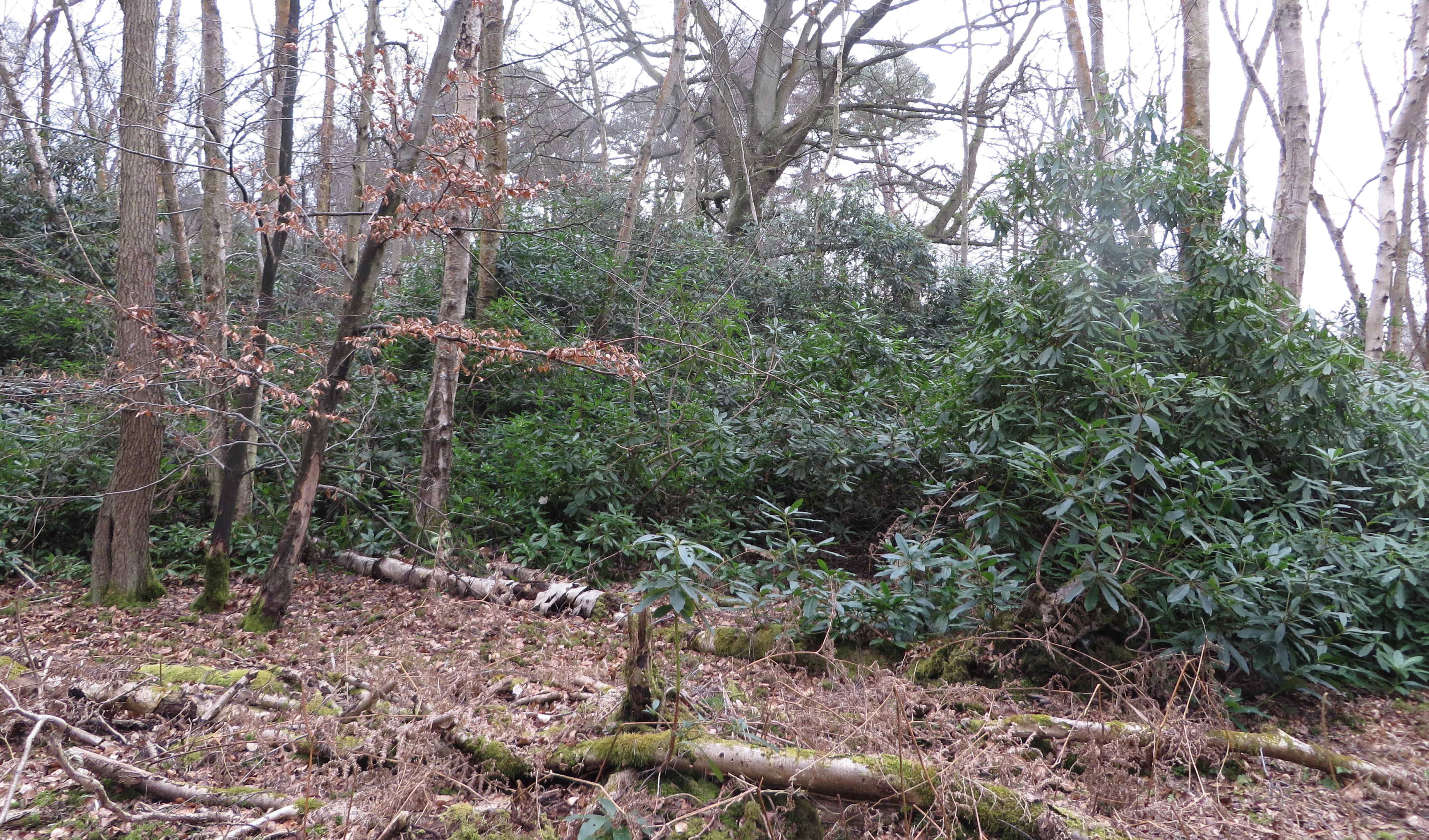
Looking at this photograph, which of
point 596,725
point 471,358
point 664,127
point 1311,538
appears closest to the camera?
point 596,725

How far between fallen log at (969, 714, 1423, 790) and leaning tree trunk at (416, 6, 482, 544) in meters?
4.86

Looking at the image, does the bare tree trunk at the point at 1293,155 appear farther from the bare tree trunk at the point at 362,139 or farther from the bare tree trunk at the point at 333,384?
the bare tree trunk at the point at 362,139

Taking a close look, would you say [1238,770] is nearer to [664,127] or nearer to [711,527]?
[711,527]

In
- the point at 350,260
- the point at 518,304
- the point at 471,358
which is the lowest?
the point at 471,358

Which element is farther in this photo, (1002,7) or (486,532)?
(1002,7)

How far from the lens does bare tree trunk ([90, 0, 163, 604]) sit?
5906 mm

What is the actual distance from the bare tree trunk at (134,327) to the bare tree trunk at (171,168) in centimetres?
21

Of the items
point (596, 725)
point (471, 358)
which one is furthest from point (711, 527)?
point (596, 725)

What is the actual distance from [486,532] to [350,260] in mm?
5336

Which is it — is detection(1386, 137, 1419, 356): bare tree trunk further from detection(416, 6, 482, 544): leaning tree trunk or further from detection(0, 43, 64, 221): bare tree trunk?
detection(0, 43, 64, 221): bare tree trunk

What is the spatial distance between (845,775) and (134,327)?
5732mm

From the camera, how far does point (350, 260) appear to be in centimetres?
1081

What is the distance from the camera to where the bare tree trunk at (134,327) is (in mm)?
5906

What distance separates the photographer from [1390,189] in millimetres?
9484
